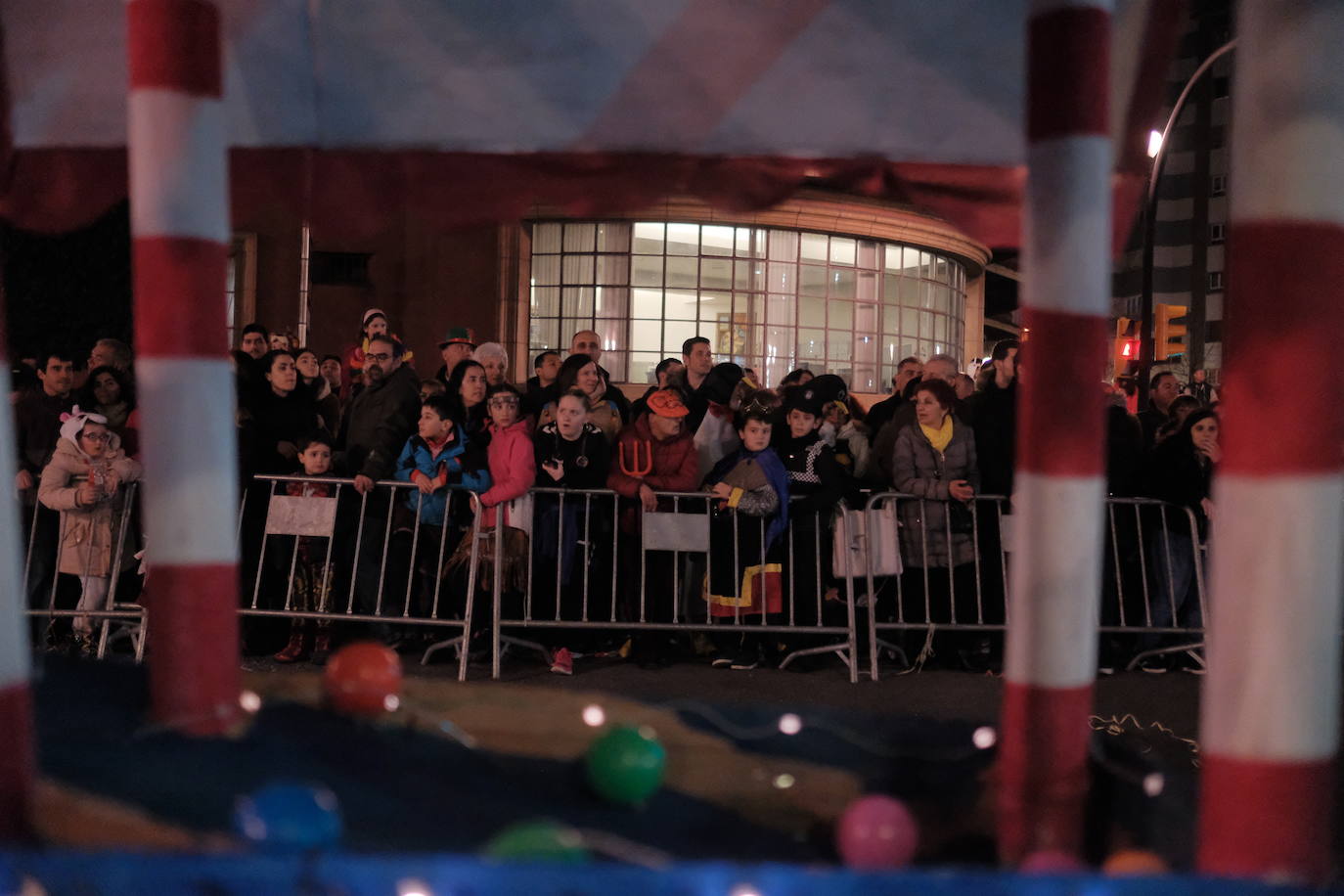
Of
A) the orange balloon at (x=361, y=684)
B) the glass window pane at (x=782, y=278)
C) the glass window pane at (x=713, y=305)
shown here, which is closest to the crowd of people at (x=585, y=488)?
the orange balloon at (x=361, y=684)

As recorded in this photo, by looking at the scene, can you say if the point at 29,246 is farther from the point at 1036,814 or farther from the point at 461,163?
the point at 1036,814

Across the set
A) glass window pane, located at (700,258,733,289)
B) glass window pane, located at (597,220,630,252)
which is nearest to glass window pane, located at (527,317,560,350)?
glass window pane, located at (597,220,630,252)

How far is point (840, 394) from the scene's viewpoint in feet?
28.9

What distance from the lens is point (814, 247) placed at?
811 inches

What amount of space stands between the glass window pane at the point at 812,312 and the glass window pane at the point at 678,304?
194 cm

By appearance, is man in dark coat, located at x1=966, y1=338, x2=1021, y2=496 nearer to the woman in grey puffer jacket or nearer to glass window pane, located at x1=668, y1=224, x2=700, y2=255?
the woman in grey puffer jacket

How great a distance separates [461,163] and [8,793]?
83.0 inches

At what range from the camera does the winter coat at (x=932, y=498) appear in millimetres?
7980

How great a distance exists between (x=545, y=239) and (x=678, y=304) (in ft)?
7.72

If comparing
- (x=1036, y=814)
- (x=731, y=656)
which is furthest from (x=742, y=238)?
(x=1036, y=814)

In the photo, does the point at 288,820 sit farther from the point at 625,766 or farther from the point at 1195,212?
the point at 1195,212

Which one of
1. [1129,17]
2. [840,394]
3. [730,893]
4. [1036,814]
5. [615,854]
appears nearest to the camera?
[730,893]

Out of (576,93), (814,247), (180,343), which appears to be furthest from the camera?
(814,247)

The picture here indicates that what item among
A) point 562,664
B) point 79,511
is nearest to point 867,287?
point 562,664
